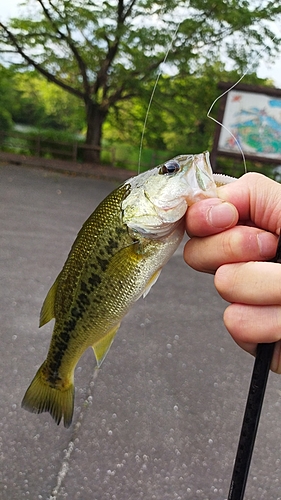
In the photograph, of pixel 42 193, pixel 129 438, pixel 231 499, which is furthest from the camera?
pixel 42 193

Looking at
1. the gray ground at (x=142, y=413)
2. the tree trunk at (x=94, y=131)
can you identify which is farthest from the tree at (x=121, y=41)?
the gray ground at (x=142, y=413)

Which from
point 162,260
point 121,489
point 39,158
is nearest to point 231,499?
point 162,260

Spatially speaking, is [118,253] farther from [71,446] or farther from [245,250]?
[71,446]

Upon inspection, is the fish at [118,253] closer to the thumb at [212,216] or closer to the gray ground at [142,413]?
the thumb at [212,216]

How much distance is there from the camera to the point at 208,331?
173 inches

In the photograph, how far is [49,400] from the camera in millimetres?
1828

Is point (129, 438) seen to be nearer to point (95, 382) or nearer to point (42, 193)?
point (95, 382)

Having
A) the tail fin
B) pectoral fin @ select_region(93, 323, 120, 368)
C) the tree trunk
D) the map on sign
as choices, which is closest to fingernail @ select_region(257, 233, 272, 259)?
pectoral fin @ select_region(93, 323, 120, 368)

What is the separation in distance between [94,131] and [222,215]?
1610 cm

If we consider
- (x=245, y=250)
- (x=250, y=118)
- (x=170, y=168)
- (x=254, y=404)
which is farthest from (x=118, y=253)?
(x=250, y=118)

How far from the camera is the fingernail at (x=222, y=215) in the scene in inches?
49.2

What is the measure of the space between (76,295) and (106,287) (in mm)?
144

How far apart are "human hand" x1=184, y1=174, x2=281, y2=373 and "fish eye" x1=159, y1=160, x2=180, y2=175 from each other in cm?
17

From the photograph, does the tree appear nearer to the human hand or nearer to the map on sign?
the map on sign
